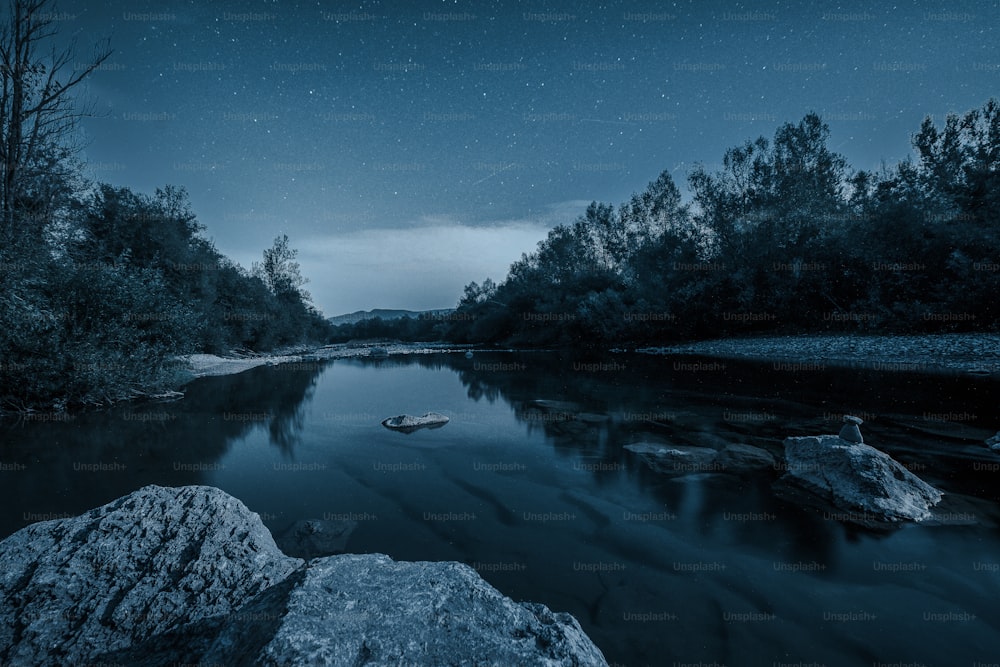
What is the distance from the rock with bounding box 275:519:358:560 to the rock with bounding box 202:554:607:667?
286cm

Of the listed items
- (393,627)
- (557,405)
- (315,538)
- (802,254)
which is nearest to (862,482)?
(393,627)

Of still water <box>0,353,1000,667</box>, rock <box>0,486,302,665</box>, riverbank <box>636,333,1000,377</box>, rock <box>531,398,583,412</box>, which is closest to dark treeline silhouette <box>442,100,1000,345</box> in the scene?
riverbank <box>636,333,1000,377</box>

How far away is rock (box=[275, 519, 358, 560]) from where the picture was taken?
443cm

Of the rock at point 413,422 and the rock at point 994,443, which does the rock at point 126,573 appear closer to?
the rock at point 413,422

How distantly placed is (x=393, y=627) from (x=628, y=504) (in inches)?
189

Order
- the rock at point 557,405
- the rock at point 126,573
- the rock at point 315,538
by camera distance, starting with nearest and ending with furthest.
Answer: the rock at point 126,573 < the rock at point 315,538 < the rock at point 557,405

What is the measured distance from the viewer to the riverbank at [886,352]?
17.4 meters

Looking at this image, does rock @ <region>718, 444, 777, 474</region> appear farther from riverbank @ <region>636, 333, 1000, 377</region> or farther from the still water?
riverbank @ <region>636, 333, 1000, 377</region>

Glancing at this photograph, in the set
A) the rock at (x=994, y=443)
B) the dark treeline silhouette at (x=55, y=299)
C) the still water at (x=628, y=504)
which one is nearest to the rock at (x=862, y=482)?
the still water at (x=628, y=504)

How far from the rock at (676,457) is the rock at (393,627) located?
5.77 m

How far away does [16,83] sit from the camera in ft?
35.1

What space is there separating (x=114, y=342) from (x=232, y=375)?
449 inches

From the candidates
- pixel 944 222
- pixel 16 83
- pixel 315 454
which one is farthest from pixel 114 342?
pixel 944 222

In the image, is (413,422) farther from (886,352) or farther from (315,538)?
(886,352)
